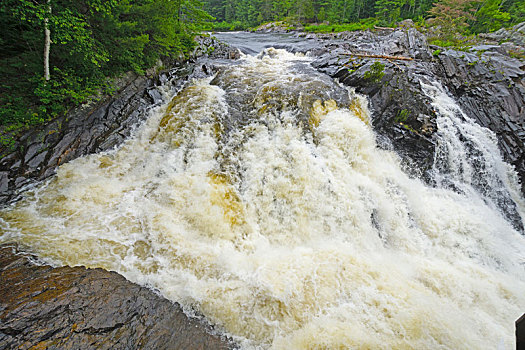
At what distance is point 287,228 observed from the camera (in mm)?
4828

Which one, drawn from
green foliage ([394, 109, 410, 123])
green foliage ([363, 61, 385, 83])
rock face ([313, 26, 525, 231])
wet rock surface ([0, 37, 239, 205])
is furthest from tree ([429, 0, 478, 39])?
wet rock surface ([0, 37, 239, 205])

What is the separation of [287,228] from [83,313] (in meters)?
3.47

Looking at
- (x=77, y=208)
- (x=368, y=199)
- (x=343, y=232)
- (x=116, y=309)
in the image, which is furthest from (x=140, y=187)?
(x=368, y=199)

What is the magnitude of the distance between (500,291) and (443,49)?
9747 millimetres

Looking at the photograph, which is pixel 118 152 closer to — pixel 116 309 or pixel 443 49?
pixel 116 309

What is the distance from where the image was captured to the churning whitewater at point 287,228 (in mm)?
3115

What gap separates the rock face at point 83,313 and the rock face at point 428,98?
20.9 ft

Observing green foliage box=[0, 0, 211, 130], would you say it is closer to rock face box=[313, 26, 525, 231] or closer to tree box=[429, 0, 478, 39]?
rock face box=[313, 26, 525, 231]

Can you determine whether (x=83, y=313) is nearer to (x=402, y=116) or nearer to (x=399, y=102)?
(x=402, y=116)

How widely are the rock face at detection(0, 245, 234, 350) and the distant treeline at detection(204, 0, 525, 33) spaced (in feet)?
57.9

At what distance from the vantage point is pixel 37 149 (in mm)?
4938

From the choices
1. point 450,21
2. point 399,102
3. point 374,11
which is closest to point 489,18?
point 450,21

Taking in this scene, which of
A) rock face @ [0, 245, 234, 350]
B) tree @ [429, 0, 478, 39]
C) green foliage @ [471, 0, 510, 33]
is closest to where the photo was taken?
rock face @ [0, 245, 234, 350]

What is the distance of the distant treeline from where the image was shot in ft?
47.8
